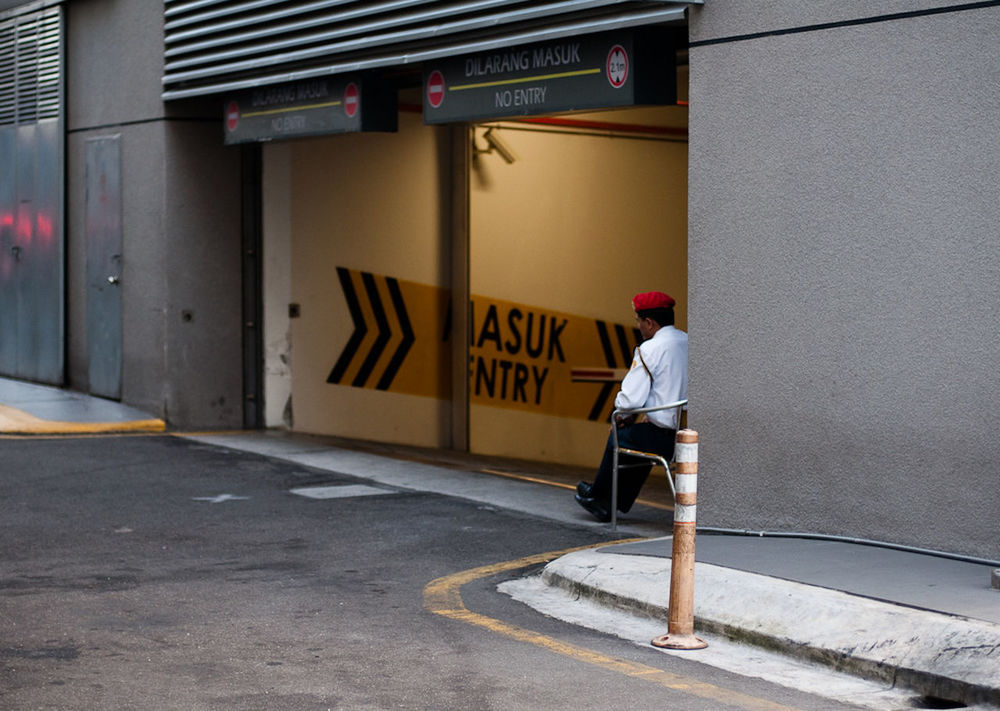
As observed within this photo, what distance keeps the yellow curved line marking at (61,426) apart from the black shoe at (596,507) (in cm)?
590

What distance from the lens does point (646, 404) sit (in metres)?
9.67

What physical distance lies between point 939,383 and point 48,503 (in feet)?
19.8

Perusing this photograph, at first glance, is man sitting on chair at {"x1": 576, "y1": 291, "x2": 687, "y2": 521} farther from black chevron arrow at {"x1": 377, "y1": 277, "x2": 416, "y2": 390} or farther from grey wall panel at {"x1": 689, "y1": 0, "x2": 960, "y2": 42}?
black chevron arrow at {"x1": 377, "y1": 277, "x2": 416, "y2": 390}

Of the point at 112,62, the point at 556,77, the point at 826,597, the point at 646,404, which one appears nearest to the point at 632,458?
the point at 646,404

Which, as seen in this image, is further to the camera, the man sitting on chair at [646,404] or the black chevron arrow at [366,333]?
the black chevron arrow at [366,333]

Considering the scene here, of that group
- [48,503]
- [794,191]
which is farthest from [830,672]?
[48,503]

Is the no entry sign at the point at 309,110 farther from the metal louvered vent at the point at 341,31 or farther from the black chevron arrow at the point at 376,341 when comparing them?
the black chevron arrow at the point at 376,341

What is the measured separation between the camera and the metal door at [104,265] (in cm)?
1514

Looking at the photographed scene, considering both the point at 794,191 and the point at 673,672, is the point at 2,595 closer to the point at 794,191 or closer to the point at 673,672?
the point at 673,672

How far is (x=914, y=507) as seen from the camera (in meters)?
7.66

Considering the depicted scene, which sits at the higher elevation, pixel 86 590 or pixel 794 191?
pixel 794 191

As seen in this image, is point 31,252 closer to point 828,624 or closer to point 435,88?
point 435,88

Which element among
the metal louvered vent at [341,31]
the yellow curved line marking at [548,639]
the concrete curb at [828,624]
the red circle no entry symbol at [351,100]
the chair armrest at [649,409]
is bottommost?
the yellow curved line marking at [548,639]

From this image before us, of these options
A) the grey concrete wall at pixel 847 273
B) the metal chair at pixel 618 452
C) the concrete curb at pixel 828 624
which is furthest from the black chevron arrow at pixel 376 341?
the concrete curb at pixel 828 624
